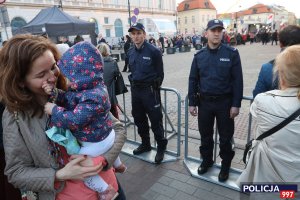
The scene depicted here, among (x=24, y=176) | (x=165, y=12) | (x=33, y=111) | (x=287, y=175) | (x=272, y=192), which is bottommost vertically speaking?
(x=272, y=192)

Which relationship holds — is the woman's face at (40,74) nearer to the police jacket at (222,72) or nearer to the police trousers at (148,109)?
the police jacket at (222,72)

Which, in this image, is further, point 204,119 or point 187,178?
point 187,178

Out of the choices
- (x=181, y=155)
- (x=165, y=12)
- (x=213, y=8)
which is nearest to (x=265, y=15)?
(x=213, y=8)

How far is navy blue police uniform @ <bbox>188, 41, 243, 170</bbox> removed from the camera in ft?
10.3

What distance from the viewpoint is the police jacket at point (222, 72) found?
3127mm

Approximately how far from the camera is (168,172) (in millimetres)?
3814

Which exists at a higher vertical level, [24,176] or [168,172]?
[24,176]

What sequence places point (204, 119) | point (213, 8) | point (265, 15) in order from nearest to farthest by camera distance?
point (204, 119), point (213, 8), point (265, 15)


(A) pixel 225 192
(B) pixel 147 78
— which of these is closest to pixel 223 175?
(A) pixel 225 192

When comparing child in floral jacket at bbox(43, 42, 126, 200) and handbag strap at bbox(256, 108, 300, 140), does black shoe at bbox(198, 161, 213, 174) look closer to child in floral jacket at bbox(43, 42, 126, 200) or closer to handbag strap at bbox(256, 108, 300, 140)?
handbag strap at bbox(256, 108, 300, 140)

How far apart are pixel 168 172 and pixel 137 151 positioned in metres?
0.79

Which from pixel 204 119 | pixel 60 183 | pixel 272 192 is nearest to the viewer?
pixel 60 183

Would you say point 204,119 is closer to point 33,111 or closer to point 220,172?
point 220,172

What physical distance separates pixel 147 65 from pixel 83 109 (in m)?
2.45
